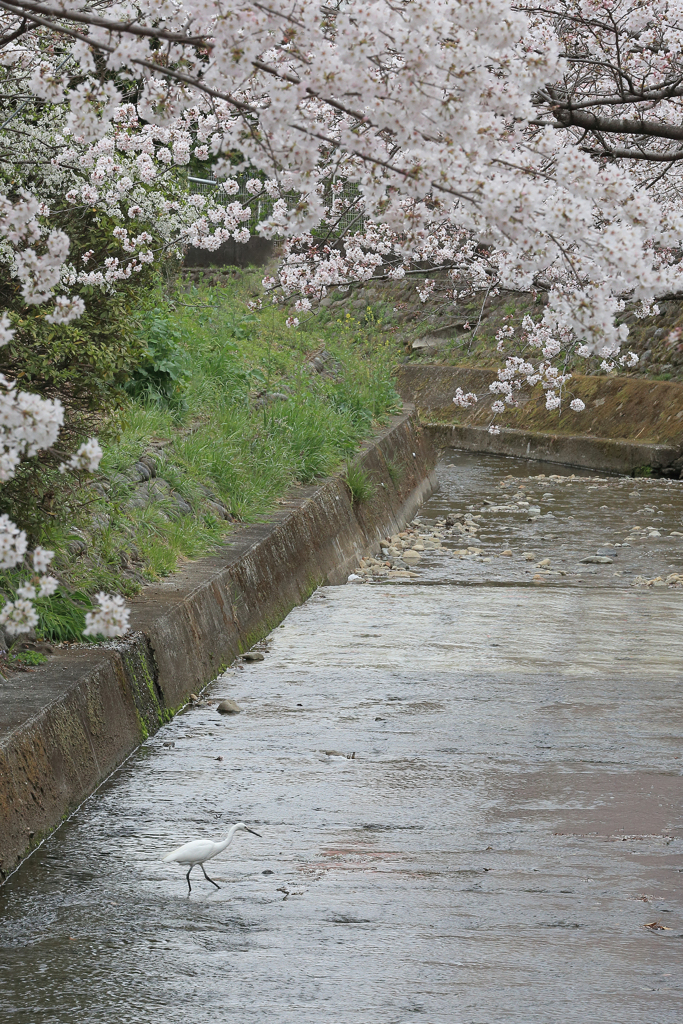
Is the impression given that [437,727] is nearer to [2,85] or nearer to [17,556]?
[17,556]

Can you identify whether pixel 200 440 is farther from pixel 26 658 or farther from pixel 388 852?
pixel 388 852

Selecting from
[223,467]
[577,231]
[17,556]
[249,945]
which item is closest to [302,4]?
[577,231]

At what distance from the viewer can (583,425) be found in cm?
1917

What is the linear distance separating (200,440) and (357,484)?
8.84 feet

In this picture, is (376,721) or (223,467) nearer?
(376,721)

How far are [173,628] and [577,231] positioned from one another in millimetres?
3458

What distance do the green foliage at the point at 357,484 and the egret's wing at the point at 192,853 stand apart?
290 inches

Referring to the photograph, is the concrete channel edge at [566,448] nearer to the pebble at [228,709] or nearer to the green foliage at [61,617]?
the pebble at [228,709]

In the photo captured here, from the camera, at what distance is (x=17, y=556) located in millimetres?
2814

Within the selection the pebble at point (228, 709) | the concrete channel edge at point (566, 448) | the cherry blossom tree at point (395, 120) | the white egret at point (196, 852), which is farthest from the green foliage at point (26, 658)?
the concrete channel edge at point (566, 448)

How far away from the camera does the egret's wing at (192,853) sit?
12.7ft

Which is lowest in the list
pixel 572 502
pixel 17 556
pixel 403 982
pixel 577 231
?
pixel 572 502

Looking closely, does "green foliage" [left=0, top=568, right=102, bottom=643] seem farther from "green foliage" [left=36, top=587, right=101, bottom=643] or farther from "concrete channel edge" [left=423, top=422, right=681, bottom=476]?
"concrete channel edge" [left=423, top=422, right=681, bottom=476]

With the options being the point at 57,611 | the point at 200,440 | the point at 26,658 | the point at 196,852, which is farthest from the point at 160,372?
the point at 196,852
